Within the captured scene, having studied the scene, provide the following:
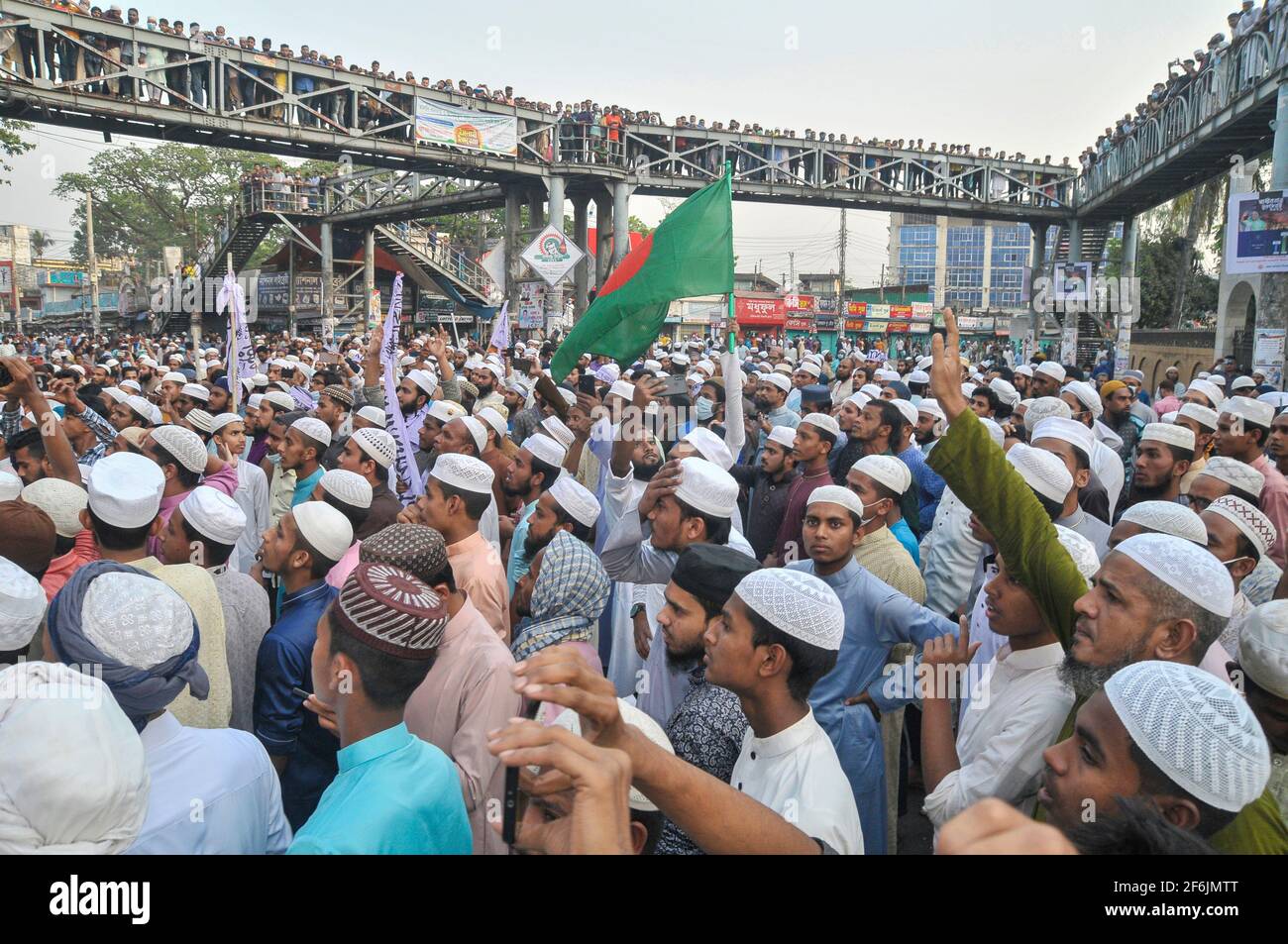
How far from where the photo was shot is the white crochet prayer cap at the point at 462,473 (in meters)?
4.07

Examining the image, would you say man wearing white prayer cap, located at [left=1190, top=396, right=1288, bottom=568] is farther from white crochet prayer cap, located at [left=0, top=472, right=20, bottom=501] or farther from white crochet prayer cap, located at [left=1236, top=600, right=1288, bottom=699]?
white crochet prayer cap, located at [left=0, top=472, right=20, bottom=501]

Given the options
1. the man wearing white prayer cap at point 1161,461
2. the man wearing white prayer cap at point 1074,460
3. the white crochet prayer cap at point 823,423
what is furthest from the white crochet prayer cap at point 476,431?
the man wearing white prayer cap at point 1161,461

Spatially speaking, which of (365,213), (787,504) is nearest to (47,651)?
(787,504)

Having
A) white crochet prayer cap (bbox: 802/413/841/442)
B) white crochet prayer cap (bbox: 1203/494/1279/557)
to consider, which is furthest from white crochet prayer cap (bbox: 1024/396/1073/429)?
white crochet prayer cap (bbox: 1203/494/1279/557)

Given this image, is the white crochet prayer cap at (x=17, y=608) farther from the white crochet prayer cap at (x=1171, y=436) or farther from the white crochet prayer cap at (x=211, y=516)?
the white crochet prayer cap at (x=1171, y=436)

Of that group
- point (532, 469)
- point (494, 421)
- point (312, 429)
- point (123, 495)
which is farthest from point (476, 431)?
point (123, 495)

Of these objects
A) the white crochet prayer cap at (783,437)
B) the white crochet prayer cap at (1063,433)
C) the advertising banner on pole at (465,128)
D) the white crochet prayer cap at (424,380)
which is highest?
the advertising banner on pole at (465,128)

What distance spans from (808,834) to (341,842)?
97 centimetres

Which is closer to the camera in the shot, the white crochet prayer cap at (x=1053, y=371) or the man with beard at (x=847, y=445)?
the man with beard at (x=847, y=445)

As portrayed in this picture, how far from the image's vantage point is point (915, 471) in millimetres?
6355

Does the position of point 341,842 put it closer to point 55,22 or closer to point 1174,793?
point 1174,793

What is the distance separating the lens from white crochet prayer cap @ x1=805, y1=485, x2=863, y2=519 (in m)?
3.86

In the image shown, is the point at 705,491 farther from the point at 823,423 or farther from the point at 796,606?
the point at 823,423

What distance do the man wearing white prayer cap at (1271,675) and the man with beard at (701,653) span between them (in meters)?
1.31
